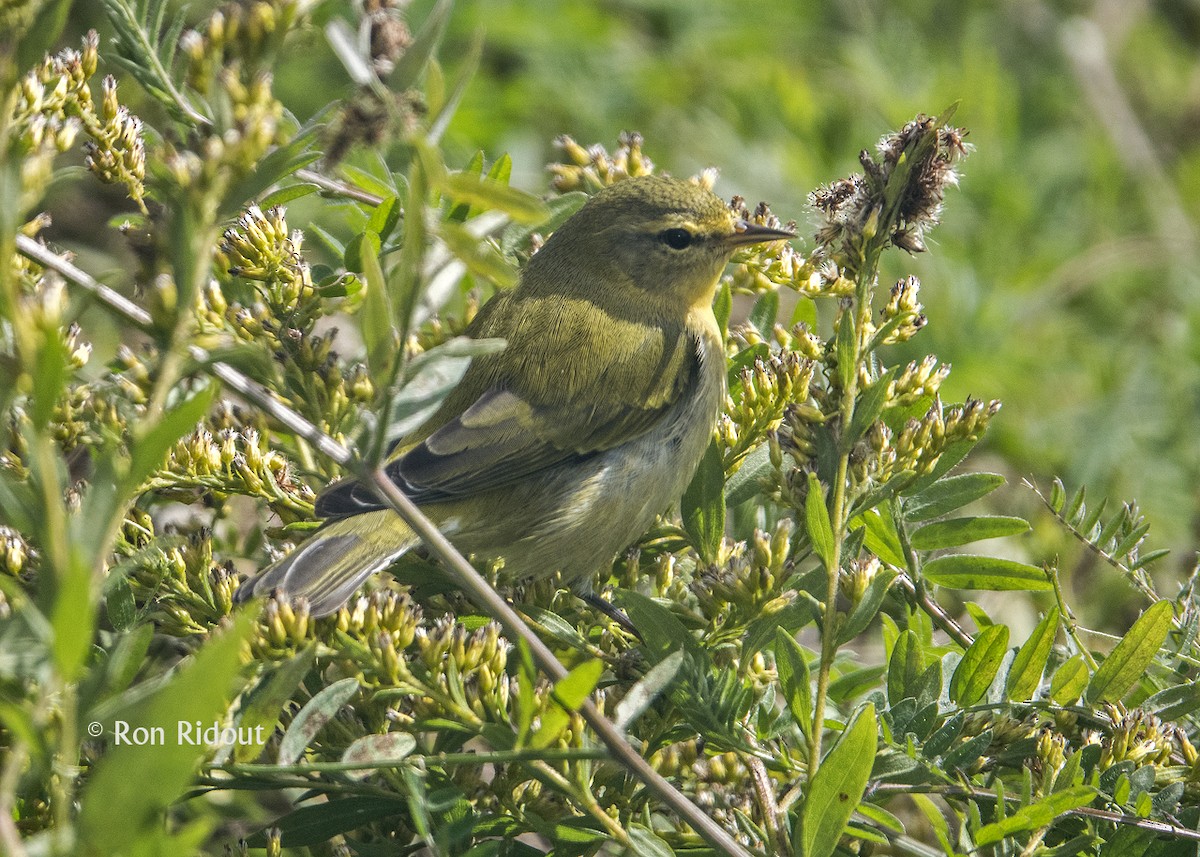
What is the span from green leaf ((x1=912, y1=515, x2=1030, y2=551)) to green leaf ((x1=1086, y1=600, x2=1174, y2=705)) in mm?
281

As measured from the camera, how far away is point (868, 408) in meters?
2.02

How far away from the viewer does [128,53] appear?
7.79 feet

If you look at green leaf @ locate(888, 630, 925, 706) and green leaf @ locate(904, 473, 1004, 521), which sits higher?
green leaf @ locate(904, 473, 1004, 521)

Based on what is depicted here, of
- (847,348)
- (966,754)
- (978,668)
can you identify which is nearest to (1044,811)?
(966,754)

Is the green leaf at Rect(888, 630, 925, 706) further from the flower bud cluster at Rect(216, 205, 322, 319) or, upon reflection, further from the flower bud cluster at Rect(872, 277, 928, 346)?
the flower bud cluster at Rect(216, 205, 322, 319)

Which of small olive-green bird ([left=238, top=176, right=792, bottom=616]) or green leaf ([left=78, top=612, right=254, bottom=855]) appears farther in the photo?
small olive-green bird ([left=238, top=176, right=792, bottom=616])

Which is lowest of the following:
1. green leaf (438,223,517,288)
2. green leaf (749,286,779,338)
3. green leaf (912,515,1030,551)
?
green leaf (912,515,1030,551)

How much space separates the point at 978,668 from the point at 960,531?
335 mm

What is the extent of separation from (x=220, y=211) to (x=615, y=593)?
90 centimetres

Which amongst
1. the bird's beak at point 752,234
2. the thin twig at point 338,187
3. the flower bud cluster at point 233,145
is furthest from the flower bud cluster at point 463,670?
the bird's beak at point 752,234

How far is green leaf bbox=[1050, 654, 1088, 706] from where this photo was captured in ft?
6.89

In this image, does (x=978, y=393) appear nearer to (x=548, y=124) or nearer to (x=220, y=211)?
(x=548, y=124)

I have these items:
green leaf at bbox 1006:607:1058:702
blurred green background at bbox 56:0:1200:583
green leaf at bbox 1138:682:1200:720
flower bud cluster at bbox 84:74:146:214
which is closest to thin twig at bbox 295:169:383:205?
flower bud cluster at bbox 84:74:146:214

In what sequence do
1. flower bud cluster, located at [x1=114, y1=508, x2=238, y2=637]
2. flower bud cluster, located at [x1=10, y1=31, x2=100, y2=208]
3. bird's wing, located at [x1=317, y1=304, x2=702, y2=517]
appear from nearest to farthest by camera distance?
1. flower bud cluster, located at [x1=10, y1=31, x2=100, y2=208]
2. flower bud cluster, located at [x1=114, y1=508, x2=238, y2=637]
3. bird's wing, located at [x1=317, y1=304, x2=702, y2=517]
